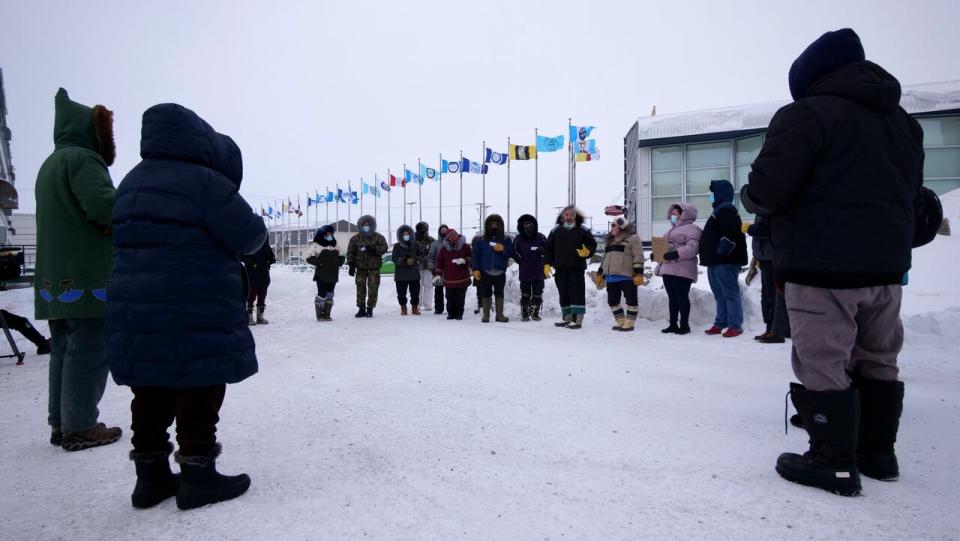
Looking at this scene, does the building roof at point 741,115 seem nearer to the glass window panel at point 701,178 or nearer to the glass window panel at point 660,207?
the glass window panel at point 701,178

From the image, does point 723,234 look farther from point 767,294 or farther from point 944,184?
point 944,184

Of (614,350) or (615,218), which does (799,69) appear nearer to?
(614,350)

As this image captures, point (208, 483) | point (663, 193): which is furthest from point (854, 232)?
point (663, 193)

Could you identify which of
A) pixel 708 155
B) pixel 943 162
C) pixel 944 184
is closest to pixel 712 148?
pixel 708 155

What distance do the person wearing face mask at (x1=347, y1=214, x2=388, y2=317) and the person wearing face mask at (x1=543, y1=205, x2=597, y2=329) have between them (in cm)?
354

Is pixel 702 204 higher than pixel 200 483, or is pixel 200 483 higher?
pixel 702 204

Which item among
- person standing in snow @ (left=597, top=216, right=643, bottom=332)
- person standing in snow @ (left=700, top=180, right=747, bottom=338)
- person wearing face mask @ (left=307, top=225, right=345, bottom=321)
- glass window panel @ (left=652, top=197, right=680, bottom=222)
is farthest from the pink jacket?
glass window panel @ (left=652, top=197, right=680, bottom=222)

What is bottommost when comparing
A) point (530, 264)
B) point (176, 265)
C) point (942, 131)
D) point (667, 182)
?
point (530, 264)

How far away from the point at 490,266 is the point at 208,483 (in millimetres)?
7829

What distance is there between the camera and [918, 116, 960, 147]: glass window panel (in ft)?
56.1

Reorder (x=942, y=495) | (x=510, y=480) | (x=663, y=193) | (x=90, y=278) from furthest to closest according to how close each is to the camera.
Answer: (x=663, y=193), (x=90, y=278), (x=510, y=480), (x=942, y=495)

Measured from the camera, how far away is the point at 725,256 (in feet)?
23.6

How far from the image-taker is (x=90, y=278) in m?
3.04

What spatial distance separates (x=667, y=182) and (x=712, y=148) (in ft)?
6.51
